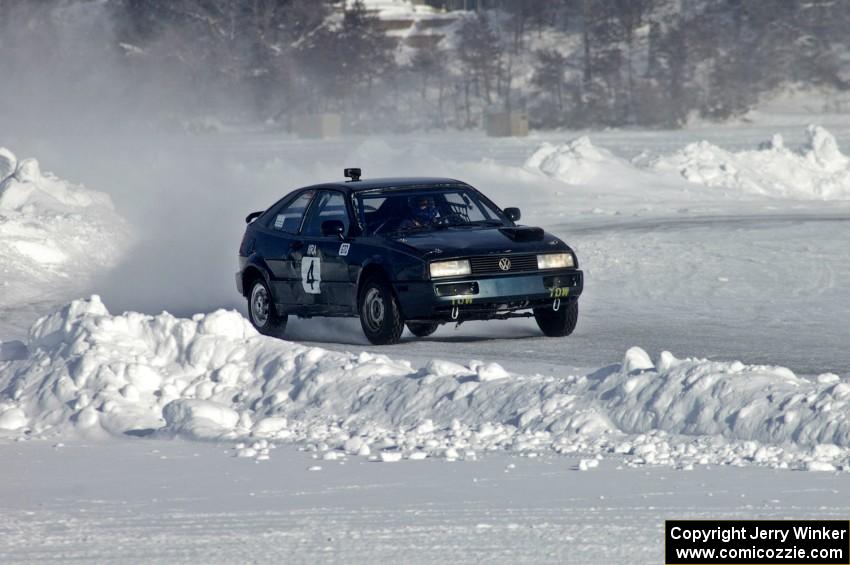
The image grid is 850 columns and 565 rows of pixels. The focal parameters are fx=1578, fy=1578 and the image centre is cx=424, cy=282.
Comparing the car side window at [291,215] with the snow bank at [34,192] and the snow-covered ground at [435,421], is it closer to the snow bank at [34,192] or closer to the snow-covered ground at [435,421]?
the snow-covered ground at [435,421]

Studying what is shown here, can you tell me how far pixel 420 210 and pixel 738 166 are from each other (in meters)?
21.6

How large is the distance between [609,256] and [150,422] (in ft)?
37.3

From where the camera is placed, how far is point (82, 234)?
22.2 meters

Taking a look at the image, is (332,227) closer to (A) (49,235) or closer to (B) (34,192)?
(A) (49,235)

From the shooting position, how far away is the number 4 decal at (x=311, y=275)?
43.6 ft

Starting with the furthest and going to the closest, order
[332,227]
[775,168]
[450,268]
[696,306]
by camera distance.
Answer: [775,168]
[696,306]
[332,227]
[450,268]

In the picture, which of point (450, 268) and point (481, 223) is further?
point (481, 223)

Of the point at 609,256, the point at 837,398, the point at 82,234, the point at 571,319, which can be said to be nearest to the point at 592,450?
the point at 837,398

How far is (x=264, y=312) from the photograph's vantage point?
553 inches

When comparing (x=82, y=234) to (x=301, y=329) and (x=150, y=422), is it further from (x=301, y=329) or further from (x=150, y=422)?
(x=150, y=422)

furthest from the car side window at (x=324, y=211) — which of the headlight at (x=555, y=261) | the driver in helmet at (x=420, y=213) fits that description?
the headlight at (x=555, y=261)

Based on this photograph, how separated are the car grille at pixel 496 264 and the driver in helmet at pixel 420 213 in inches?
34.9

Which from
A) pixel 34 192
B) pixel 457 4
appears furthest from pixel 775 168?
pixel 457 4

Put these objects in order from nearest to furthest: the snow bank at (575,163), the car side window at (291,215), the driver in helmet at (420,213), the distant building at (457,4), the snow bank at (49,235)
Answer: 1. the driver in helmet at (420,213)
2. the car side window at (291,215)
3. the snow bank at (49,235)
4. the snow bank at (575,163)
5. the distant building at (457,4)
